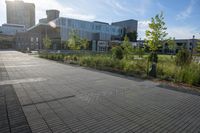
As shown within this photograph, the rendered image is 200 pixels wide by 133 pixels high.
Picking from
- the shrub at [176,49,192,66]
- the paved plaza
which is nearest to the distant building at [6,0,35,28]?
the shrub at [176,49,192,66]

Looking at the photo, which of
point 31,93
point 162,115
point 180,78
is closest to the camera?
point 162,115

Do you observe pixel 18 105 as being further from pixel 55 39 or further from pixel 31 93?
pixel 55 39

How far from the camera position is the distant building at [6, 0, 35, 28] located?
449 feet

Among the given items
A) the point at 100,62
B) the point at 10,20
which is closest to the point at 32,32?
the point at 100,62

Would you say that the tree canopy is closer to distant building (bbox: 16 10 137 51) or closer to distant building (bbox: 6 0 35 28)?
distant building (bbox: 16 10 137 51)

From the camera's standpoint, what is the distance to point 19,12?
144m

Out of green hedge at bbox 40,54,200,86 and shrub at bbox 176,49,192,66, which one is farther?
shrub at bbox 176,49,192,66

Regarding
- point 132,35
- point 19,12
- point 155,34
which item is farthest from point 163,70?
point 19,12

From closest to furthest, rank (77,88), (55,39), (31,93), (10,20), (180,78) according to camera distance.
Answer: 1. (31,93)
2. (77,88)
3. (180,78)
4. (55,39)
5. (10,20)

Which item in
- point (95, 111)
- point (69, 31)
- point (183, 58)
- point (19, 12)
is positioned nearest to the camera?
point (95, 111)

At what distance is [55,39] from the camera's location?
61.0 metres

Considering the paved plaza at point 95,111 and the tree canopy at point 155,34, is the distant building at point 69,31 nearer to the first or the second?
the tree canopy at point 155,34

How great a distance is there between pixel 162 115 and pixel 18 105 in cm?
423

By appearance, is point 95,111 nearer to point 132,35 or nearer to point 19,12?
point 132,35
